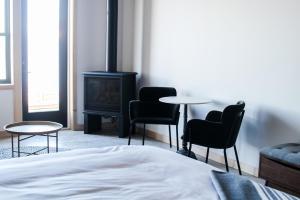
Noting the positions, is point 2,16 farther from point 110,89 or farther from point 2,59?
point 110,89

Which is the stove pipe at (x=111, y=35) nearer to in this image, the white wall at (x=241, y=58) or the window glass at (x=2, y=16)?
the white wall at (x=241, y=58)

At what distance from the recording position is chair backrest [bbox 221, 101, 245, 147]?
3.49 metres

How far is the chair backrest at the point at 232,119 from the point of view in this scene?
349cm

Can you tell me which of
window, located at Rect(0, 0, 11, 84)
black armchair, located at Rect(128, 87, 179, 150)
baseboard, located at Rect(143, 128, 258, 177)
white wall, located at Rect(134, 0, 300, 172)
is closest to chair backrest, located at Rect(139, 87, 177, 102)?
black armchair, located at Rect(128, 87, 179, 150)

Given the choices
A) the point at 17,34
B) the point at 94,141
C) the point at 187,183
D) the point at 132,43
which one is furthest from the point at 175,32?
the point at 187,183

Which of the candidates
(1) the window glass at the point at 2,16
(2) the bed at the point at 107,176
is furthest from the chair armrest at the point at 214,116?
(1) the window glass at the point at 2,16

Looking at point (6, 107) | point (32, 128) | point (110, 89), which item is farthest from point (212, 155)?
point (6, 107)

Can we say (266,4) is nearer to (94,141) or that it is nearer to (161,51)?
(161,51)

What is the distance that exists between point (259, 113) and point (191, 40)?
51.3 inches

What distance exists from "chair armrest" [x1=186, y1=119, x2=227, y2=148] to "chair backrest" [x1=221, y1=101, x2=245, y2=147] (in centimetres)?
6

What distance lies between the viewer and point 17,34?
16.5 ft

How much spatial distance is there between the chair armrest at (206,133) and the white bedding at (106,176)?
5.10ft

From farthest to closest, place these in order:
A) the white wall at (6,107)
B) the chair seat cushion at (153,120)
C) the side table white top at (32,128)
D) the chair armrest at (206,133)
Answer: the white wall at (6,107), the chair seat cushion at (153,120), the chair armrest at (206,133), the side table white top at (32,128)

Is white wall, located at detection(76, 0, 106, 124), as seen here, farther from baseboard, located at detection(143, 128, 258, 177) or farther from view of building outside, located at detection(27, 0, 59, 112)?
baseboard, located at detection(143, 128, 258, 177)
